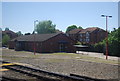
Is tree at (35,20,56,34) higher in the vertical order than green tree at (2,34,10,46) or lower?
higher

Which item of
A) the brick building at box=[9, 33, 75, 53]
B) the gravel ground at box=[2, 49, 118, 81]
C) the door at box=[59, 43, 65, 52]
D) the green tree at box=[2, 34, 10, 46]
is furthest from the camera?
the green tree at box=[2, 34, 10, 46]

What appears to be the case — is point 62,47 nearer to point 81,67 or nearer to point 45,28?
point 81,67

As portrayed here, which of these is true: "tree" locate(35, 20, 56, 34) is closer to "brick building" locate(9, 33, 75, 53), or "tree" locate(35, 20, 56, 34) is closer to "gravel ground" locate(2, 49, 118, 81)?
"brick building" locate(9, 33, 75, 53)

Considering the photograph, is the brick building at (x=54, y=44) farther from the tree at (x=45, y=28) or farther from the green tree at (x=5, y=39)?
the tree at (x=45, y=28)

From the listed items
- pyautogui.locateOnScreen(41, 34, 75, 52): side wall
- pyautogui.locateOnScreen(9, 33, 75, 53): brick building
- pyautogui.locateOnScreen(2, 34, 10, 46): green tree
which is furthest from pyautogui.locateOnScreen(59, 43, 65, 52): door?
pyautogui.locateOnScreen(2, 34, 10, 46): green tree

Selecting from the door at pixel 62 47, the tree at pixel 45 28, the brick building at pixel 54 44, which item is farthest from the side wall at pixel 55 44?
the tree at pixel 45 28

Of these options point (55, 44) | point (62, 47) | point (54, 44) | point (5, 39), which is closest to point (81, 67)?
point (54, 44)

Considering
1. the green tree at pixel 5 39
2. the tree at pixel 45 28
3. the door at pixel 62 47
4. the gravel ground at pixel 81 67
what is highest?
the tree at pixel 45 28

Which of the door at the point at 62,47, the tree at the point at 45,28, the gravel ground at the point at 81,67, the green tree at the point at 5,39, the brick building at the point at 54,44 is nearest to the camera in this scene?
the gravel ground at the point at 81,67

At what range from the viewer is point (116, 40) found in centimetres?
3659

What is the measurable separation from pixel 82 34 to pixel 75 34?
4862 millimetres

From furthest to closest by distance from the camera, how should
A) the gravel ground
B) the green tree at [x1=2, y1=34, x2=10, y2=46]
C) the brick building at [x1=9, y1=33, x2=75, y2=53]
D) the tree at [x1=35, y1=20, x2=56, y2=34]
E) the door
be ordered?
1. the tree at [x1=35, y1=20, x2=56, y2=34]
2. the green tree at [x1=2, y1=34, x2=10, y2=46]
3. the door
4. the brick building at [x1=9, y1=33, x2=75, y2=53]
5. the gravel ground

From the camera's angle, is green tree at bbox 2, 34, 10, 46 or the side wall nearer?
the side wall

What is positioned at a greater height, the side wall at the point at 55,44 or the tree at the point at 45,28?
the tree at the point at 45,28
